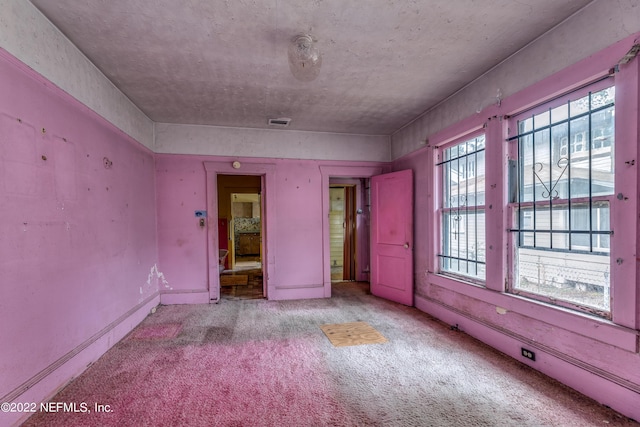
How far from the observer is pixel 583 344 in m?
2.20

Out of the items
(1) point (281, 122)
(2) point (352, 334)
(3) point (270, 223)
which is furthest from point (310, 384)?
(1) point (281, 122)

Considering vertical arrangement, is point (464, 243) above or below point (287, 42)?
below

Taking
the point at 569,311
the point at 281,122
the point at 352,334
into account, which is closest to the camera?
the point at 569,311

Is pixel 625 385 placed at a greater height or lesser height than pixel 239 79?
lesser

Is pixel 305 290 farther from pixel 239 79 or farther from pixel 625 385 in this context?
pixel 625 385

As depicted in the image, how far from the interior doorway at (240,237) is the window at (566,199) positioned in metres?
3.91

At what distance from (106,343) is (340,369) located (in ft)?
7.93

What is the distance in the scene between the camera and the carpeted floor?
1991 mm

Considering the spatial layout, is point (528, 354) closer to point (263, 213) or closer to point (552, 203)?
point (552, 203)

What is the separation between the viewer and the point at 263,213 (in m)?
5.20

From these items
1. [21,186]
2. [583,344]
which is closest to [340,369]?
[583,344]

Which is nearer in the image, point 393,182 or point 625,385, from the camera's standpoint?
point 625,385

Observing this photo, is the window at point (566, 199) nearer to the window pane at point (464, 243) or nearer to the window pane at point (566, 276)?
the window pane at point (566, 276)

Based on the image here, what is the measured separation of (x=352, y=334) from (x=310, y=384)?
1148 millimetres
